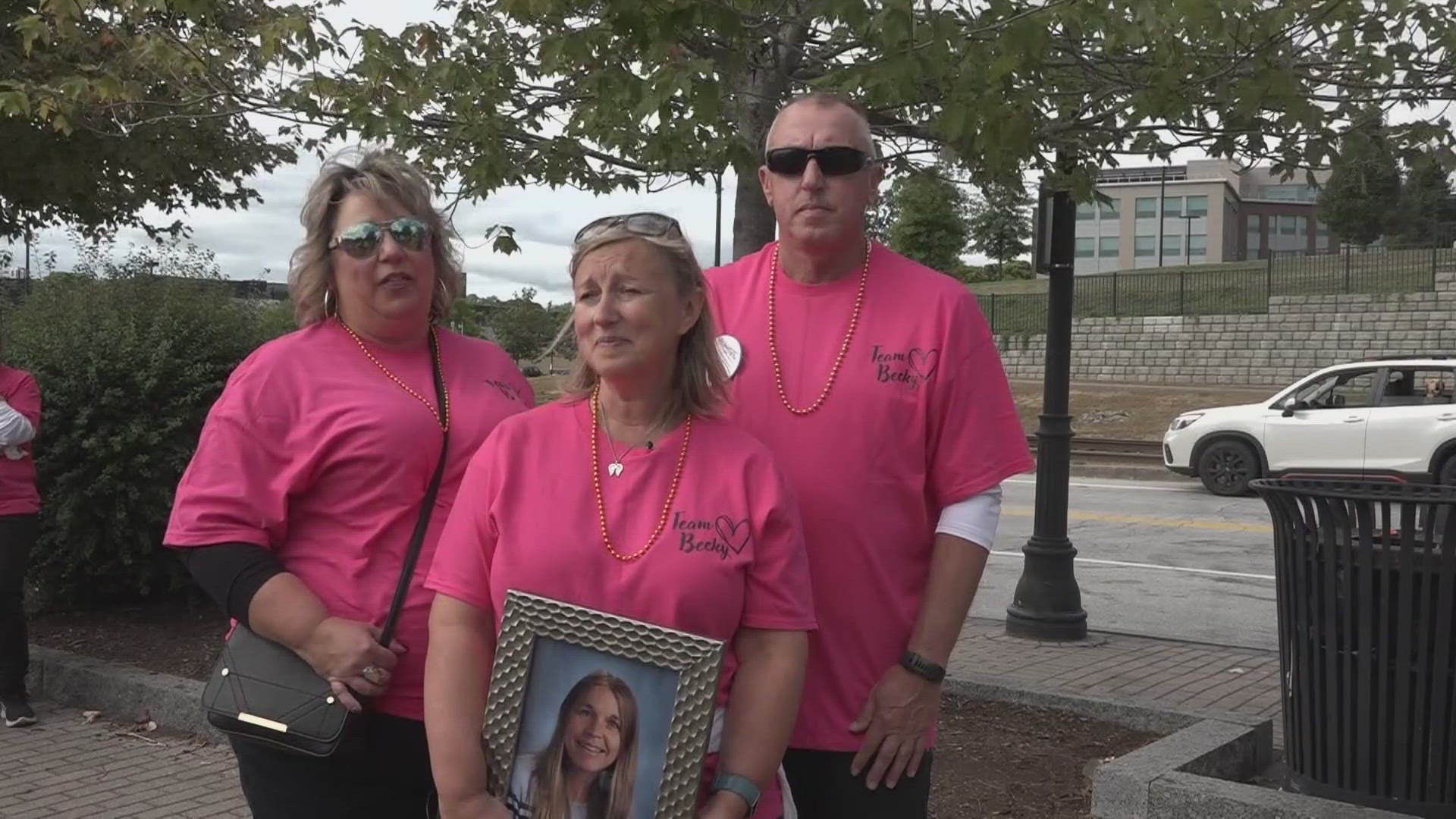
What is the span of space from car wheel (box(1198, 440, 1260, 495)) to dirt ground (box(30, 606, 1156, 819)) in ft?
40.0

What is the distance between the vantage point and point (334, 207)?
252 cm

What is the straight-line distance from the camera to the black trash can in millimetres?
4145

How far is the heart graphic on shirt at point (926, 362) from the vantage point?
2354 millimetres

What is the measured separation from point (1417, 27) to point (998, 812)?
3448 millimetres

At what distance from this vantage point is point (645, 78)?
4.87 meters

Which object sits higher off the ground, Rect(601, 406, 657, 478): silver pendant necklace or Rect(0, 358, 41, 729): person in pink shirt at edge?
Rect(601, 406, 657, 478): silver pendant necklace

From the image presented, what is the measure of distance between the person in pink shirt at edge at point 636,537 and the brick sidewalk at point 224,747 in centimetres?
341

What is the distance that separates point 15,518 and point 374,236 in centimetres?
427

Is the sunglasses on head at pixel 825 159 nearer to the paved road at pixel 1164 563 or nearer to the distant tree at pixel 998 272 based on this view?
the paved road at pixel 1164 563

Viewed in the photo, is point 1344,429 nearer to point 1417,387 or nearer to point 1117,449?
point 1417,387

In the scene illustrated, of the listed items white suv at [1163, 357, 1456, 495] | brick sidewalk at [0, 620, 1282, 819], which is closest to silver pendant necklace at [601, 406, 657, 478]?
brick sidewalk at [0, 620, 1282, 819]

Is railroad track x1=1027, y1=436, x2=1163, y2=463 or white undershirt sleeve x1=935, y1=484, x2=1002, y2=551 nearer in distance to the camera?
white undershirt sleeve x1=935, y1=484, x2=1002, y2=551

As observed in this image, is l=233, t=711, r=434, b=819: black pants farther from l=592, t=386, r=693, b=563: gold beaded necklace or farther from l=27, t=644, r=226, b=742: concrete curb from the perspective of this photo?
l=27, t=644, r=226, b=742: concrete curb

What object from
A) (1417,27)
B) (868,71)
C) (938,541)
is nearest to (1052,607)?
(1417,27)
